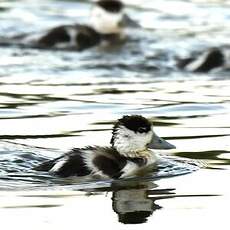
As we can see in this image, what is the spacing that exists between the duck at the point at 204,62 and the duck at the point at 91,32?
5.19 feet

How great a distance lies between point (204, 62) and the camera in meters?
12.0

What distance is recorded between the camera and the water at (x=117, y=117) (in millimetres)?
6414

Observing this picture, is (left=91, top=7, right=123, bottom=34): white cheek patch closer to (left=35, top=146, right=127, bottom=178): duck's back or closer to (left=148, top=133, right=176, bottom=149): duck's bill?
(left=148, top=133, right=176, bottom=149): duck's bill

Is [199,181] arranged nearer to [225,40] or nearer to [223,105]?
[223,105]

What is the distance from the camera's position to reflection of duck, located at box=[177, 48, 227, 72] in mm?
12008

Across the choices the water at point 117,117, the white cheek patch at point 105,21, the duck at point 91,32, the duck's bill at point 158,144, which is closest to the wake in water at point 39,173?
the water at point 117,117

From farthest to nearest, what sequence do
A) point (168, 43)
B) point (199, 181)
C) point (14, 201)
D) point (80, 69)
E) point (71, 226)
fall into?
point (168, 43) → point (80, 69) → point (199, 181) → point (14, 201) → point (71, 226)

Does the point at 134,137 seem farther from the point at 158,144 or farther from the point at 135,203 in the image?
the point at 135,203

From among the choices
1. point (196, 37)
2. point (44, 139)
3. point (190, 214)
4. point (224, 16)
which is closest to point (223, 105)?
point (44, 139)

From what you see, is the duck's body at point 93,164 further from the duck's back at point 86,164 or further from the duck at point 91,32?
the duck at point 91,32

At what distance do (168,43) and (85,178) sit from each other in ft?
22.0

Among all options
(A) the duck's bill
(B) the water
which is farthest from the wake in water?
(A) the duck's bill

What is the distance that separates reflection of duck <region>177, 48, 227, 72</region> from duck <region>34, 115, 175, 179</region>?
176 inches

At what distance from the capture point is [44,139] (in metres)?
8.22
